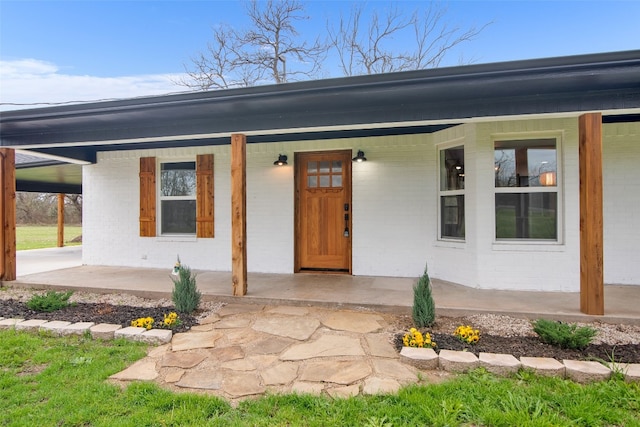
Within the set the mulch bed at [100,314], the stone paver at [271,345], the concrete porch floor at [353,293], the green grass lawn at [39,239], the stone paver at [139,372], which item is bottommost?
the stone paver at [139,372]

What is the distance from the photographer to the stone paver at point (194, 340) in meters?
2.98

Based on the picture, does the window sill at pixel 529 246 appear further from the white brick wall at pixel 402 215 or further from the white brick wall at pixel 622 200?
the white brick wall at pixel 622 200

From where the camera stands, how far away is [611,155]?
4695 millimetres

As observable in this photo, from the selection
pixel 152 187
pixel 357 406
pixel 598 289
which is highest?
pixel 152 187

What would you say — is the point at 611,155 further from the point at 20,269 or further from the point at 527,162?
the point at 20,269

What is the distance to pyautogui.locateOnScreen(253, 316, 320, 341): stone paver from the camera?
128 inches

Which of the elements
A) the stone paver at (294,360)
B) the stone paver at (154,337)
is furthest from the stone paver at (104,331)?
the stone paver at (154,337)

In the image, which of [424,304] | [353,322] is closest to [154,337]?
[353,322]

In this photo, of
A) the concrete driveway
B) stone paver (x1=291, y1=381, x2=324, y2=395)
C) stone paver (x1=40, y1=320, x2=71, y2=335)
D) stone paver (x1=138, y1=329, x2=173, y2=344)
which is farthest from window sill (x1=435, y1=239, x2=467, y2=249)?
the concrete driveway

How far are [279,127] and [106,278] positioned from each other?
12.6ft

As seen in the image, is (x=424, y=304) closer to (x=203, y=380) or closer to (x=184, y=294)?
(x=203, y=380)

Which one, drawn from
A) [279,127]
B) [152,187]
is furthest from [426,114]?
[152,187]

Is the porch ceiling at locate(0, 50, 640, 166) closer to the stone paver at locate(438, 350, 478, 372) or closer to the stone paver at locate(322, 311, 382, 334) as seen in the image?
the stone paver at locate(322, 311, 382, 334)

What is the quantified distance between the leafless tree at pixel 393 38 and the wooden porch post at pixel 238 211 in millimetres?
8765
